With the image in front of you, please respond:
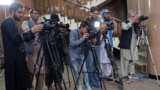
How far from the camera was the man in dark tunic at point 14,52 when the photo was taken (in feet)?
12.1

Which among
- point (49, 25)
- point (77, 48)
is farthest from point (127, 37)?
point (49, 25)

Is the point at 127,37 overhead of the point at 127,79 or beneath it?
overhead

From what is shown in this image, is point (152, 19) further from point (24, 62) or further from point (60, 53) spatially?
point (24, 62)

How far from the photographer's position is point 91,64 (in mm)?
5312

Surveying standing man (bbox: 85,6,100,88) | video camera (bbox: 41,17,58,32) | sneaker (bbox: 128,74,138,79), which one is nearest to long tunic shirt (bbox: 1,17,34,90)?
video camera (bbox: 41,17,58,32)

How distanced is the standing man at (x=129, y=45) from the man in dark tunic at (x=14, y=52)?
271 centimetres

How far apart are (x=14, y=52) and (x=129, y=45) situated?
294 centimetres

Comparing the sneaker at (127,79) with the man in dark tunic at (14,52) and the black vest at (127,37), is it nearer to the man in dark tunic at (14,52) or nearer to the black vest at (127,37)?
the black vest at (127,37)

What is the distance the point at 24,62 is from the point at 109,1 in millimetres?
7581

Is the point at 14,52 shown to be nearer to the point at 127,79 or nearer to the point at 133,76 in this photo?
the point at 127,79

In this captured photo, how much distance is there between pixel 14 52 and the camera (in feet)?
12.3

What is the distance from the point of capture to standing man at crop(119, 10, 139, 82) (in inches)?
233

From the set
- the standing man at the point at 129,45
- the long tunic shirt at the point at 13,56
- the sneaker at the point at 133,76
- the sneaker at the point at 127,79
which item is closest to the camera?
the long tunic shirt at the point at 13,56

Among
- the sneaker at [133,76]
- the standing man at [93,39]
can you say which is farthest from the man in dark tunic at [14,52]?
the sneaker at [133,76]
